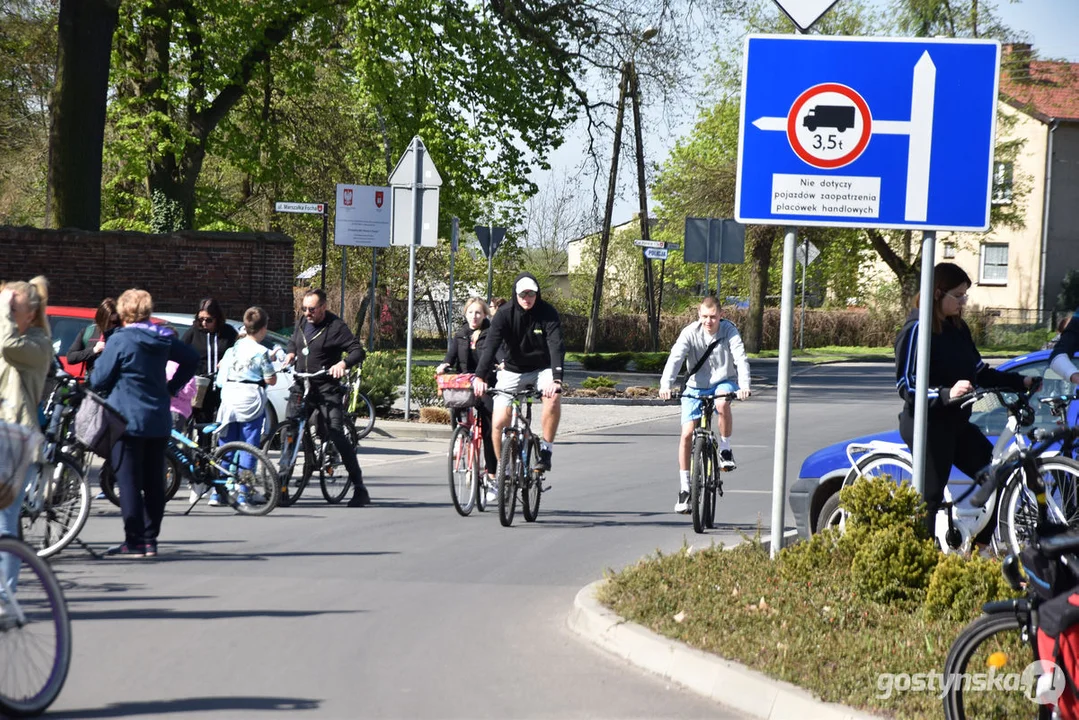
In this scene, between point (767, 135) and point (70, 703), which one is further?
point (767, 135)

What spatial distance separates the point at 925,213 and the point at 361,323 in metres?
36.3

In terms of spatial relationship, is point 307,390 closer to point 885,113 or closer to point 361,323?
point 885,113

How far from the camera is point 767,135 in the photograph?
779 centimetres

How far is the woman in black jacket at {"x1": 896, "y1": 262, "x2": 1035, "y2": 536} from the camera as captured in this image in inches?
302

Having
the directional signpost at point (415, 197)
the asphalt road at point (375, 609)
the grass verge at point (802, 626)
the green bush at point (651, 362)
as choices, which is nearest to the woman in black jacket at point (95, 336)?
the asphalt road at point (375, 609)

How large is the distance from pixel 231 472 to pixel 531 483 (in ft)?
8.08

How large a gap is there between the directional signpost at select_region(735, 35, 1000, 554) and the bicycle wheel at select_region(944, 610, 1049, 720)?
278cm

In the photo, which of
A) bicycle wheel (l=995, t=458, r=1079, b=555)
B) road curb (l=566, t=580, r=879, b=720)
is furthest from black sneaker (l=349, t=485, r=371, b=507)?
bicycle wheel (l=995, t=458, r=1079, b=555)

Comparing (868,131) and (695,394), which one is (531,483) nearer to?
(695,394)

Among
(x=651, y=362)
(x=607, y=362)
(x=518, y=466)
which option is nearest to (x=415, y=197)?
(x=518, y=466)

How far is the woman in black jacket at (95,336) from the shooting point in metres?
12.7

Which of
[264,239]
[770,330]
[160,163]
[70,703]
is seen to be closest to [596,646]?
[70,703]

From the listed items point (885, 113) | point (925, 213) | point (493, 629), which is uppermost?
point (885, 113)

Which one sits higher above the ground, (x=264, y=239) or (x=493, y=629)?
(x=264, y=239)
